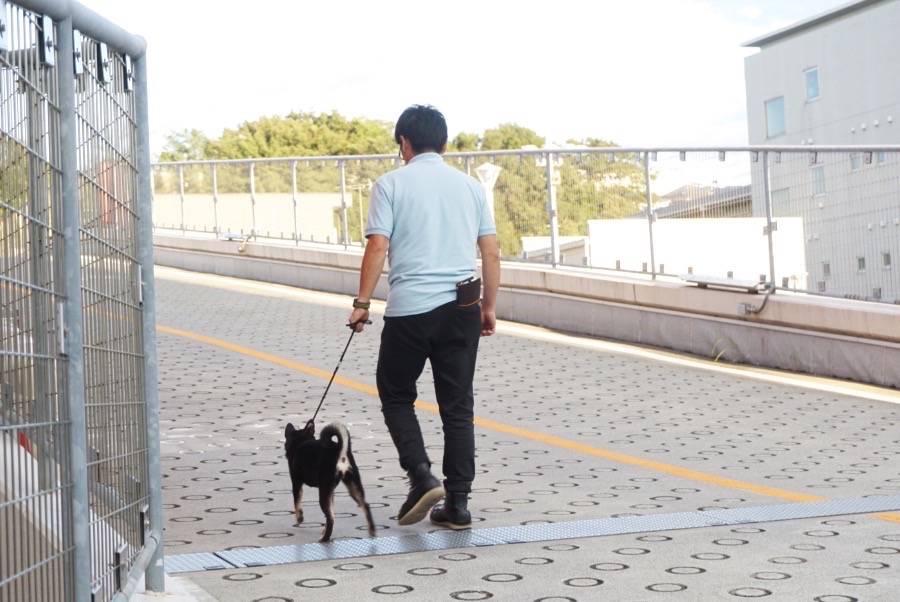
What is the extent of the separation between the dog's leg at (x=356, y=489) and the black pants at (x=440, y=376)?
0.87ft


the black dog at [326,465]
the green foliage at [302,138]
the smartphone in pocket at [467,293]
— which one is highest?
the green foliage at [302,138]

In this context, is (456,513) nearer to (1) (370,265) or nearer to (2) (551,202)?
(1) (370,265)

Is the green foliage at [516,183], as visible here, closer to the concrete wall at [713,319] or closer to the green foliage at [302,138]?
the concrete wall at [713,319]

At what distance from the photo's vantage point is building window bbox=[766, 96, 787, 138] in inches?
2087

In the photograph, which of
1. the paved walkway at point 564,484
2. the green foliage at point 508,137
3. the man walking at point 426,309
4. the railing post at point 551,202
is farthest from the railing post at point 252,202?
the green foliage at point 508,137

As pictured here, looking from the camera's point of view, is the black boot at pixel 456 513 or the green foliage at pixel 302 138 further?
the green foliage at pixel 302 138

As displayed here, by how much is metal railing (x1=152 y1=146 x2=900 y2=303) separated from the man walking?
21.5 ft

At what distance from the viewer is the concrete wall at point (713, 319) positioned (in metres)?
11.1

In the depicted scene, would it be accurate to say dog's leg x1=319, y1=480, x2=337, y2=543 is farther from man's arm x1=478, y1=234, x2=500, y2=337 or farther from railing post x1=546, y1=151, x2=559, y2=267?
railing post x1=546, y1=151, x2=559, y2=267

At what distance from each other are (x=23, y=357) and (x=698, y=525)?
3.63 m

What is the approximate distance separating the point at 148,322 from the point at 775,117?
5204cm

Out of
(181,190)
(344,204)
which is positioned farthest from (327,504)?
(181,190)

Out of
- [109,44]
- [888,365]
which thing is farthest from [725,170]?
[109,44]

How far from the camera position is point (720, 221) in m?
12.8
